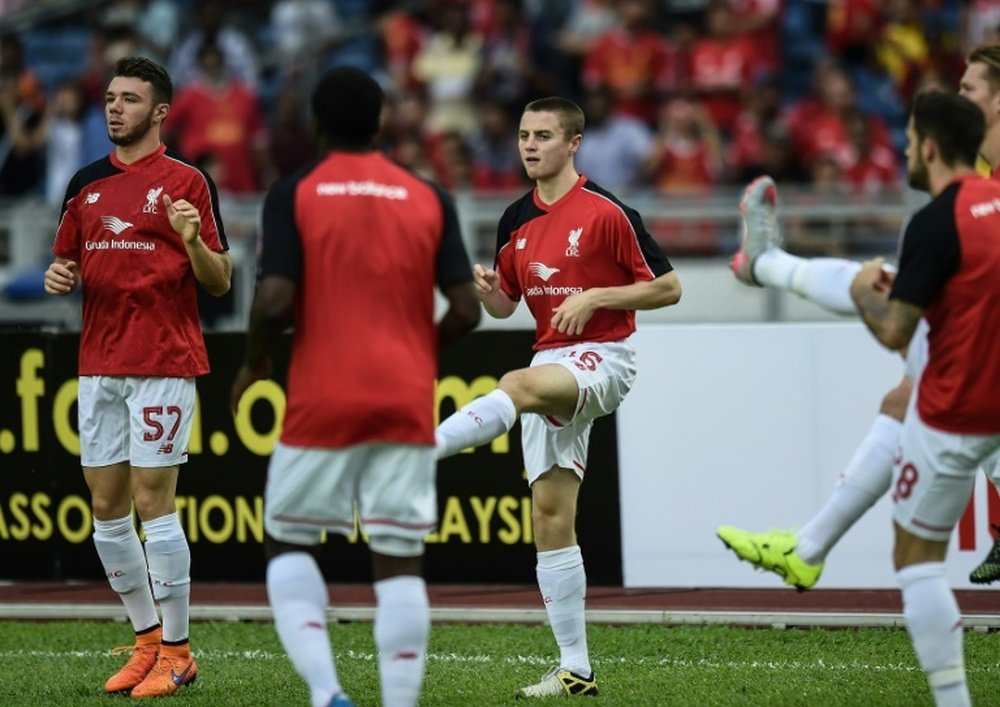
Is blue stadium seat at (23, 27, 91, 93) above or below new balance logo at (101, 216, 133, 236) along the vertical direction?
above

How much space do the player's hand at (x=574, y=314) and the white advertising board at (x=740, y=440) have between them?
300 centimetres

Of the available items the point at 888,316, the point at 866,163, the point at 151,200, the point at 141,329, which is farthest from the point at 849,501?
the point at 866,163

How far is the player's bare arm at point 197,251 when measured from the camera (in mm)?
7348

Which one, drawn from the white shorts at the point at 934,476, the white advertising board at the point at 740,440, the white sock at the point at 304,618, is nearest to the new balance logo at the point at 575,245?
the white shorts at the point at 934,476

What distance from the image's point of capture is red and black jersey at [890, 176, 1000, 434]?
5.74 m

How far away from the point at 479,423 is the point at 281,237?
1.58m

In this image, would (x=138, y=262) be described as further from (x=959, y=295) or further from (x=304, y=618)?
(x=959, y=295)

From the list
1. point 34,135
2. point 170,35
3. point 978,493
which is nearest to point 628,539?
point 978,493

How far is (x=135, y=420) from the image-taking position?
7.73m

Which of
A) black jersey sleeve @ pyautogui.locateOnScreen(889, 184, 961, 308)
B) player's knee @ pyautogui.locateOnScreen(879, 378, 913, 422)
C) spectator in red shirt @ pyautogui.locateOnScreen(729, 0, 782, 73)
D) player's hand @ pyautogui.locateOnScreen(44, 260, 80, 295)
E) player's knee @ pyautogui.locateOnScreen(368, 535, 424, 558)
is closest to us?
black jersey sleeve @ pyautogui.locateOnScreen(889, 184, 961, 308)

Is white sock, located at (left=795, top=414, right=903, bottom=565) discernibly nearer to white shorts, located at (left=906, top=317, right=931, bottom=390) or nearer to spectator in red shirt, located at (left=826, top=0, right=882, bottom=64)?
white shorts, located at (left=906, top=317, right=931, bottom=390)

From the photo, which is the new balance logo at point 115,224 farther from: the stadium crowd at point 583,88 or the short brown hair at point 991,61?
the stadium crowd at point 583,88

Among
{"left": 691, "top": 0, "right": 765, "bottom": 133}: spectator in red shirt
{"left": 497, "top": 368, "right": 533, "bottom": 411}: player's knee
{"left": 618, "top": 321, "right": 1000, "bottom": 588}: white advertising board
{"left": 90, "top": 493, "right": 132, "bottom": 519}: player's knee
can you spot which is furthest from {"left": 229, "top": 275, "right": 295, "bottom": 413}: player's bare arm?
{"left": 691, "top": 0, "right": 765, "bottom": 133}: spectator in red shirt

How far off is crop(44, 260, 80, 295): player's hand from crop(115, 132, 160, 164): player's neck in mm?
519
